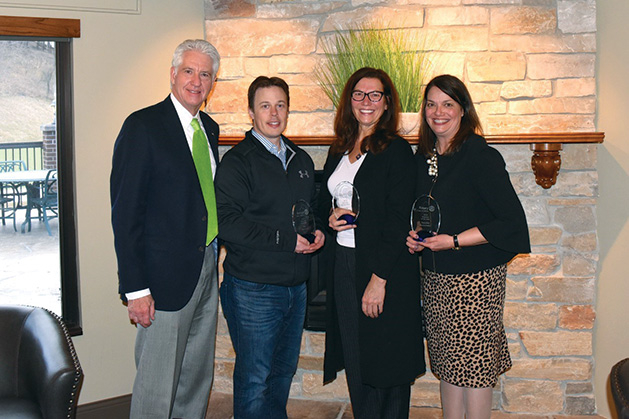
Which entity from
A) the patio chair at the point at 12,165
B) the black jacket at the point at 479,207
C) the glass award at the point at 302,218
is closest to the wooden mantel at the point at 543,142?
the black jacket at the point at 479,207

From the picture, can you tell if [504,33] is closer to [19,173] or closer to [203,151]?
[203,151]

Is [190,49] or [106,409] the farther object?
[106,409]

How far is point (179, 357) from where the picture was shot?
247 centimetres

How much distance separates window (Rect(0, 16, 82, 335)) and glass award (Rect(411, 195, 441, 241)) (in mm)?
1887

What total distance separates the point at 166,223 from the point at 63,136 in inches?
48.1

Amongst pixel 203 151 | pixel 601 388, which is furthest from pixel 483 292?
pixel 601 388

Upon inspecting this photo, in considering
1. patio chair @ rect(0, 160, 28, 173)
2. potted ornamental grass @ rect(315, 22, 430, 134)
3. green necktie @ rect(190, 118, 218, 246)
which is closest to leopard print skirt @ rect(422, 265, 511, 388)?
green necktie @ rect(190, 118, 218, 246)

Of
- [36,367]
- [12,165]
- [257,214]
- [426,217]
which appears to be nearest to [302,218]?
[257,214]

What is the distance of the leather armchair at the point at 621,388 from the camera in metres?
1.83

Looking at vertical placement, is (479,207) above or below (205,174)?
below

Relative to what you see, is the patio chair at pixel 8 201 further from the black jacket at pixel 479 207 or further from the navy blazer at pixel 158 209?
the black jacket at pixel 479 207

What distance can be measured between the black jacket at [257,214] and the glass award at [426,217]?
19.3 inches

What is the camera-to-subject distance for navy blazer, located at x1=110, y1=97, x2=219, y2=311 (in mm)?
2295

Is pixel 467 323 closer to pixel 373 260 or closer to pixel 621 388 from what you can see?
pixel 373 260
